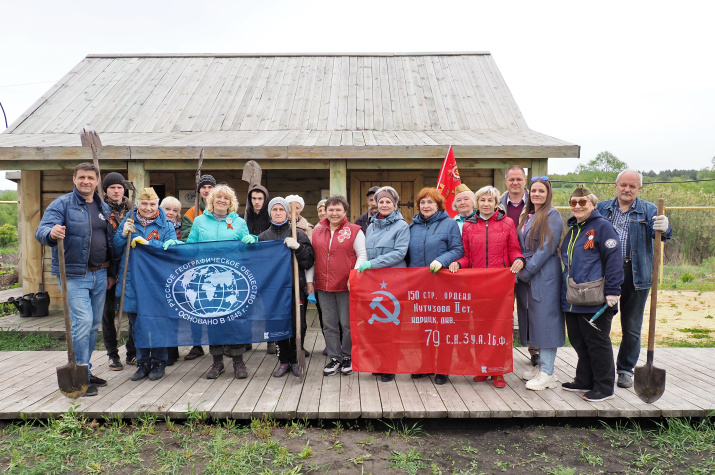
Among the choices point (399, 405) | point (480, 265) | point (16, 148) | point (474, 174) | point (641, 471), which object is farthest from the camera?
point (474, 174)

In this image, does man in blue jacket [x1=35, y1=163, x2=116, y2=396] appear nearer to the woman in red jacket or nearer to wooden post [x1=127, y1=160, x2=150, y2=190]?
the woman in red jacket

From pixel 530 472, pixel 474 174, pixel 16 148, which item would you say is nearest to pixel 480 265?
pixel 530 472

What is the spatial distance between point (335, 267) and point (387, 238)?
1.74 feet

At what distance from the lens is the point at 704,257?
18.4 m

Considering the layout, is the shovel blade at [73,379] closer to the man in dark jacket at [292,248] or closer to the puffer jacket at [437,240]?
the man in dark jacket at [292,248]

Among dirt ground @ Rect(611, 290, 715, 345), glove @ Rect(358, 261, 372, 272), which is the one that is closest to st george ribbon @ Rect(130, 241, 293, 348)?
glove @ Rect(358, 261, 372, 272)

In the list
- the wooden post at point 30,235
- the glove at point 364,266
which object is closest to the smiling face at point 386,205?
the glove at point 364,266

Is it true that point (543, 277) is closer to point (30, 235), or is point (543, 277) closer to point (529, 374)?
point (529, 374)

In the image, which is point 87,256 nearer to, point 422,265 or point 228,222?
point 228,222

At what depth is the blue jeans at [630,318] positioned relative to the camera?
13.1 feet

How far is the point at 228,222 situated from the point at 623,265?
343cm

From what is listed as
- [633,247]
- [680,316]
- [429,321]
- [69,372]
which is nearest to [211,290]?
[69,372]

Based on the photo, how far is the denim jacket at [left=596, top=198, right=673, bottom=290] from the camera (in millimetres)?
3918

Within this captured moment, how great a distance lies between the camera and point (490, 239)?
407 cm
